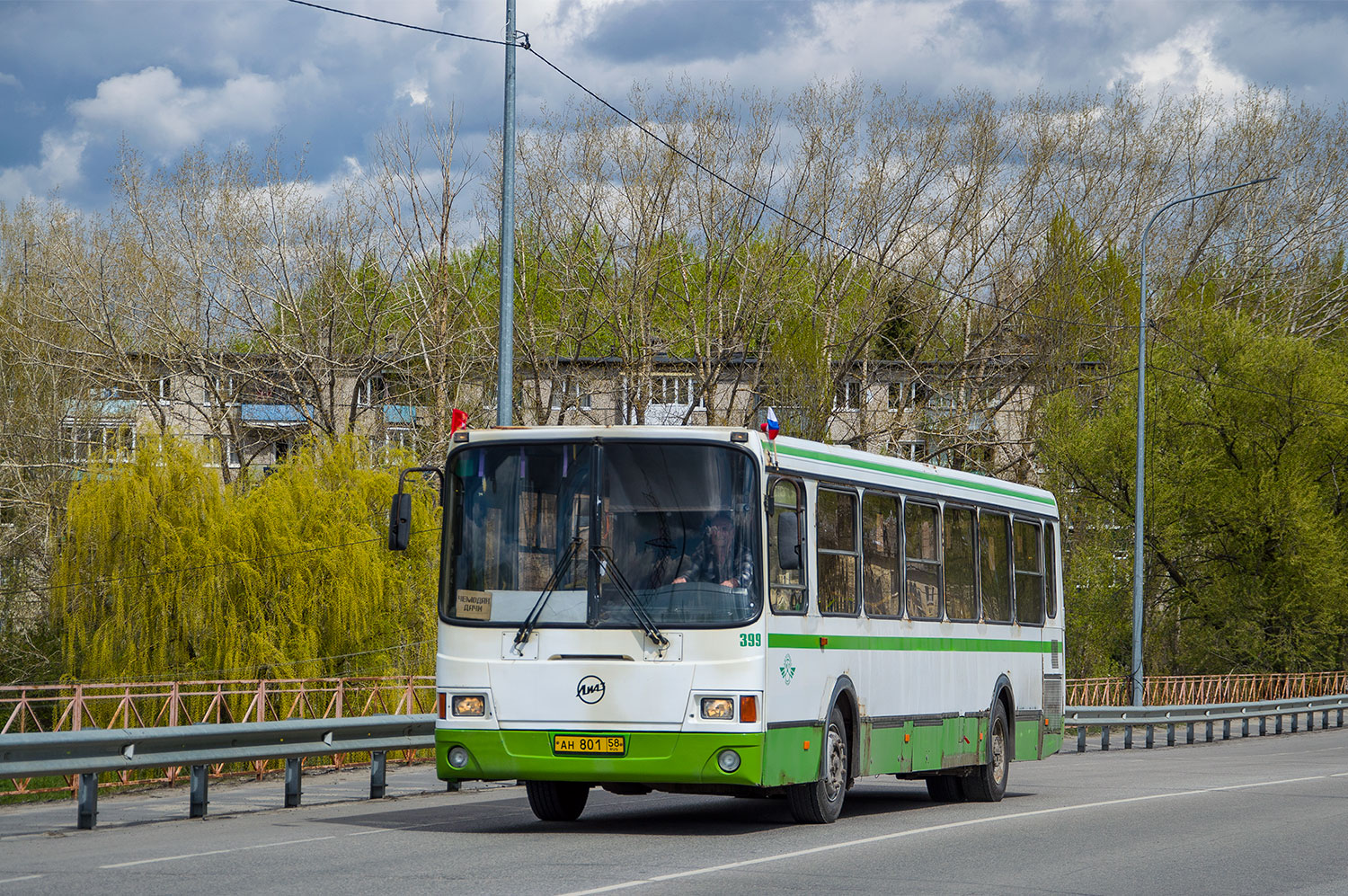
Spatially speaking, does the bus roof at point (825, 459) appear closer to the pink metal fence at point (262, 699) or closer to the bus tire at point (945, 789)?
the bus tire at point (945, 789)

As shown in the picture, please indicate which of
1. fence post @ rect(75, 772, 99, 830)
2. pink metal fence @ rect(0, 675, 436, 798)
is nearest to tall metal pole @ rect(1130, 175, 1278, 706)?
pink metal fence @ rect(0, 675, 436, 798)

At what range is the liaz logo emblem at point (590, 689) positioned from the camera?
12.0 meters

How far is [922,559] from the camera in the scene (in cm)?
1512

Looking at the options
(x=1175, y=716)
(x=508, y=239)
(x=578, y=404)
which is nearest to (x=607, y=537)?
(x=508, y=239)

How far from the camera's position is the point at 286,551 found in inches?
1129

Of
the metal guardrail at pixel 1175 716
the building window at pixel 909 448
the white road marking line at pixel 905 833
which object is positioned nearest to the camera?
the white road marking line at pixel 905 833

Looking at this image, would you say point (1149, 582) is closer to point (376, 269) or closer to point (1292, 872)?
point (376, 269)

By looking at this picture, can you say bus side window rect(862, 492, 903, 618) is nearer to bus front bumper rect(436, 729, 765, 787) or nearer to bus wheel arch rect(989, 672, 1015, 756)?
bus front bumper rect(436, 729, 765, 787)

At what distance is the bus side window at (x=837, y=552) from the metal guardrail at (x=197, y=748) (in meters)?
5.11

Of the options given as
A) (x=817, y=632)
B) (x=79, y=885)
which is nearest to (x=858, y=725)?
(x=817, y=632)

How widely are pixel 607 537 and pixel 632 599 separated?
497 millimetres

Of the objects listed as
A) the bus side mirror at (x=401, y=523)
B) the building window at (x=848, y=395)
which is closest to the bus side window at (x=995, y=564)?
the bus side mirror at (x=401, y=523)

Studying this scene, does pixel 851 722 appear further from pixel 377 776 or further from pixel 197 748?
pixel 197 748

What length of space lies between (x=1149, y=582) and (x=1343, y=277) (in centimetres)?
1300
